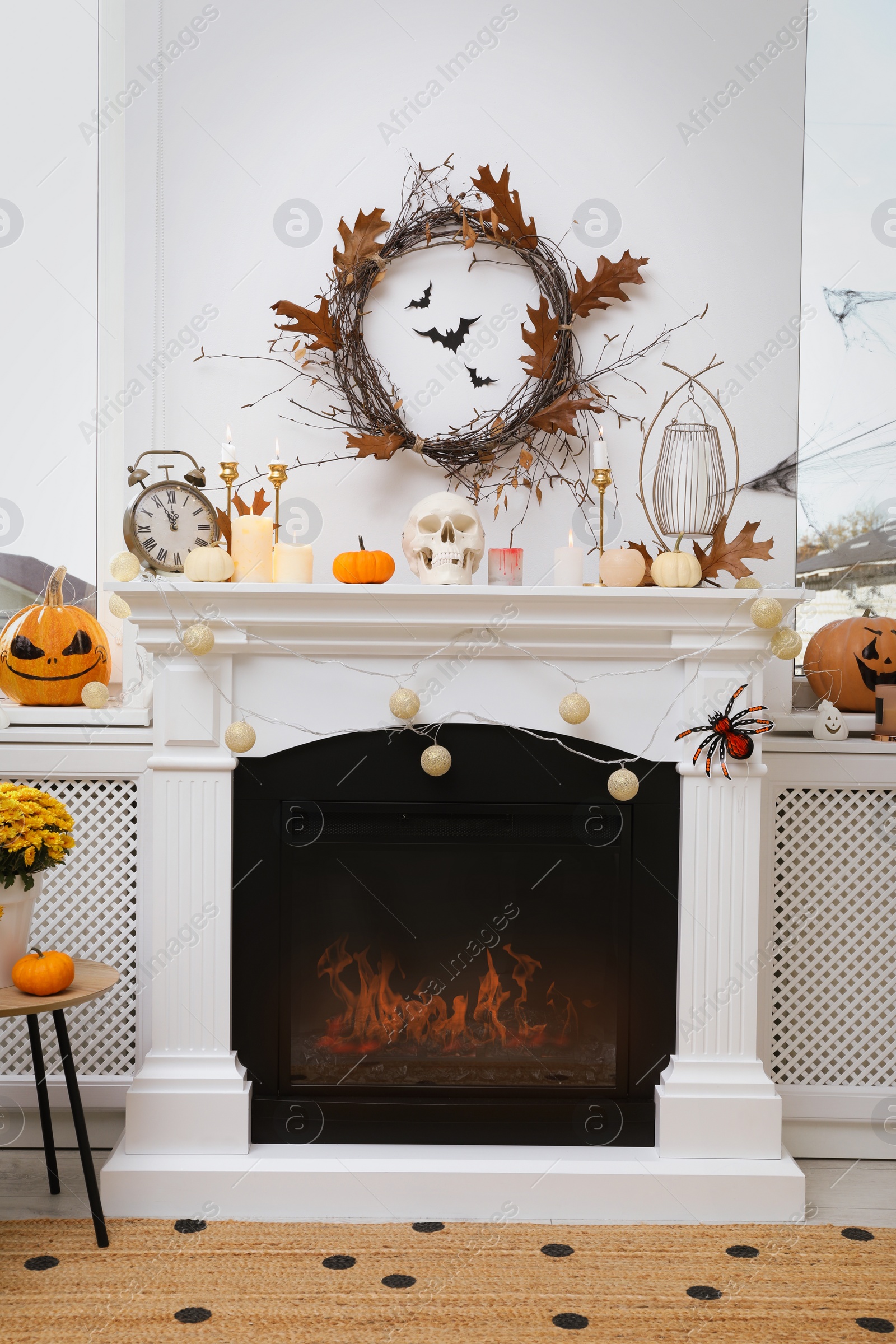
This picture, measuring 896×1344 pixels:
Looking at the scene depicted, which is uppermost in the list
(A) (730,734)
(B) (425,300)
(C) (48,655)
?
(B) (425,300)

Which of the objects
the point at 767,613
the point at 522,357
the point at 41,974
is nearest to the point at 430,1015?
the point at 41,974

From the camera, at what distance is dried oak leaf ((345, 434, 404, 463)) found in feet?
8.13

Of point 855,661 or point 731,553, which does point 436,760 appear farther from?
point 855,661

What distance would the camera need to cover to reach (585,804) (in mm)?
2266

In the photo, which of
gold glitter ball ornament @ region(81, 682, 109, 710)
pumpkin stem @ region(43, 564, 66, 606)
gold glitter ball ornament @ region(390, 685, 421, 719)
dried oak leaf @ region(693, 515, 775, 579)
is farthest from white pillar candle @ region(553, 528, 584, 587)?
pumpkin stem @ region(43, 564, 66, 606)

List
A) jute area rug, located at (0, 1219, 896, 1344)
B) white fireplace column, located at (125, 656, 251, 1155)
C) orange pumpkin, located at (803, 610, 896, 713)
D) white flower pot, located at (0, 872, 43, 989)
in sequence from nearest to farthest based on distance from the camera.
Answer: jute area rug, located at (0, 1219, 896, 1344) < white flower pot, located at (0, 872, 43, 989) < white fireplace column, located at (125, 656, 251, 1155) < orange pumpkin, located at (803, 610, 896, 713)

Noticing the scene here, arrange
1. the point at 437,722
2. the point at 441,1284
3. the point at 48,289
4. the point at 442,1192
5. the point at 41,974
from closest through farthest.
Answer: the point at 441,1284 → the point at 41,974 → the point at 442,1192 → the point at 437,722 → the point at 48,289

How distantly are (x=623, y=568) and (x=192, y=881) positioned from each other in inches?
48.9

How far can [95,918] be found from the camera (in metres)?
2.50

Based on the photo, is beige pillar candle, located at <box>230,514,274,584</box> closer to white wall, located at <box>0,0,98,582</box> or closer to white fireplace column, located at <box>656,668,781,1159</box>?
white wall, located at <box>0,0,98,582</box>

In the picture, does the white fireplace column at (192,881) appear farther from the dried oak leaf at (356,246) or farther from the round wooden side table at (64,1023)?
the dried oak leaf at (356,246)

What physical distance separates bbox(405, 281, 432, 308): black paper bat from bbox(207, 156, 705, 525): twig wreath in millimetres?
106

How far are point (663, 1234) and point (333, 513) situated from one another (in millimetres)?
1897

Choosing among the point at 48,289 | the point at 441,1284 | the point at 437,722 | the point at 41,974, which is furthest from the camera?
the point at 48,289
